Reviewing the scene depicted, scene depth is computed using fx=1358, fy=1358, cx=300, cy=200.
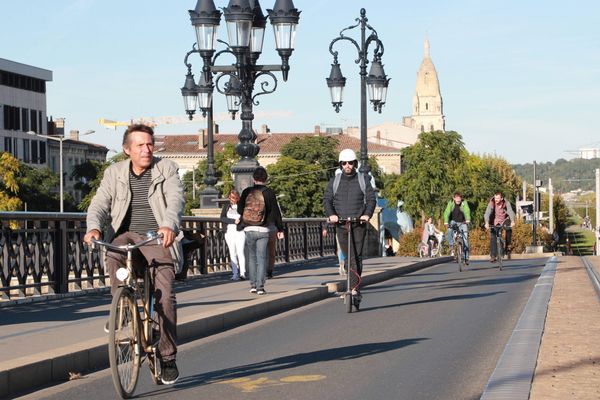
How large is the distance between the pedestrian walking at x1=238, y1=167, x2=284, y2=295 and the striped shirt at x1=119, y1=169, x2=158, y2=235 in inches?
355

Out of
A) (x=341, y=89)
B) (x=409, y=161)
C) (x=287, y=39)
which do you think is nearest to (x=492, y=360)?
(x=287, y=39)

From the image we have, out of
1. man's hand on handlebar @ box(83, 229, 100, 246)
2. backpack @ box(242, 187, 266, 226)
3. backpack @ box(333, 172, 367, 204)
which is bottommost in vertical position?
man's hand on handlebar @ box(83, 229, 100, 246)

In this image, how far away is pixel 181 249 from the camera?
910cm

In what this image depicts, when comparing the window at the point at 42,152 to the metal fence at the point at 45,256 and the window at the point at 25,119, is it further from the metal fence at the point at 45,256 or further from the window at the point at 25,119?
the metal fence at the point at 45,256

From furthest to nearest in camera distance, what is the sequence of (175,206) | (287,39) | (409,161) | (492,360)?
(409,161) < (287,39) < (492,360) < (175,206)

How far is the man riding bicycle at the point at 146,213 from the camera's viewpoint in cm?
896

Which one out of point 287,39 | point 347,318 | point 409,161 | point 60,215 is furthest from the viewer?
point 409,161

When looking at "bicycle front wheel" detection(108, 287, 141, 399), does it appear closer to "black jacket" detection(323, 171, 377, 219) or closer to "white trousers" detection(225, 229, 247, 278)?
"black jacket" detection(323, 171, 377, 219)

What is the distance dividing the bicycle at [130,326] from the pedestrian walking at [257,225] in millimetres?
9085

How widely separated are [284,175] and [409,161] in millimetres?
22361

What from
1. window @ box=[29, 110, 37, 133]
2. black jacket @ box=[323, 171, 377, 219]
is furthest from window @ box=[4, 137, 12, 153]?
black jacket @ box=[323, 171, 377, 219]

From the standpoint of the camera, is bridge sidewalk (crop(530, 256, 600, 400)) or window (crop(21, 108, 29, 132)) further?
window (crop(21, 108, 29, 132))

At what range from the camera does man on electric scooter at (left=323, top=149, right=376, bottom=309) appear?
16.1 meters

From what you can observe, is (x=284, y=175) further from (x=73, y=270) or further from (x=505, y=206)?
(x=73, y=270)
